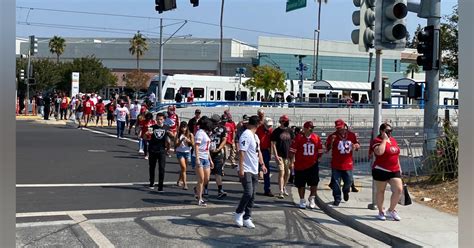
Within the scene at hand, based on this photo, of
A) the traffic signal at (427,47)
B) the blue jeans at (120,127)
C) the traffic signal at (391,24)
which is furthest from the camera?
the blue jeans at (120,127)

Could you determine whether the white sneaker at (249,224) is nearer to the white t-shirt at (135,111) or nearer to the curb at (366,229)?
the curb at (366,229)

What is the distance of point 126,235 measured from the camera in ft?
27.9

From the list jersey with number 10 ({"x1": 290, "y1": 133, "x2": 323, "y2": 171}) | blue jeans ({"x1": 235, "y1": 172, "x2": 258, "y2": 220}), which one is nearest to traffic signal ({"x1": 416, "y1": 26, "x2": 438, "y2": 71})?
jersey with number 10 ({"x1": 290, "y1": 133, "x2": 323, "y2": 171})

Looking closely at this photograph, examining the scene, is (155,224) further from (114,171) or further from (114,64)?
(114,64)

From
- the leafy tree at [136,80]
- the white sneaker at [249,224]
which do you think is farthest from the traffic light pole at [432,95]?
the leafy tree at [136,80]

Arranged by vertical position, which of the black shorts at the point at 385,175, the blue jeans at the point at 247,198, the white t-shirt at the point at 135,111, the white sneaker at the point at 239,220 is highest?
the white t-shirt at the point at 135,111

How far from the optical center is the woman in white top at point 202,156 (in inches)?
440

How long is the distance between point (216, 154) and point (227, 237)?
3.64m

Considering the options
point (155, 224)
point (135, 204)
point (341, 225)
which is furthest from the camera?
point (135, 204)

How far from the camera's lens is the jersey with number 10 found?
11523 mm

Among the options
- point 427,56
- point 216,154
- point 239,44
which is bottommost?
point 216,154

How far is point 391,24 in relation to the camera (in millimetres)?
10852

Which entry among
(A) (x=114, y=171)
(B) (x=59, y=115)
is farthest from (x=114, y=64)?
(A) (x=114, y=171)

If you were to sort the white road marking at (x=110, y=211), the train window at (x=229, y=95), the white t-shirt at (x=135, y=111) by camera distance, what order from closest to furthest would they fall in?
the white road marking at (x=110, y=211) → the white t-shirt at (x=135, y=111) → the train window at (x=229, y=95)
